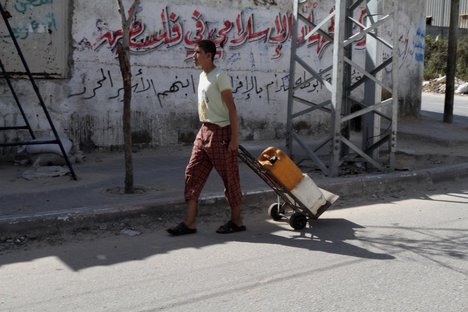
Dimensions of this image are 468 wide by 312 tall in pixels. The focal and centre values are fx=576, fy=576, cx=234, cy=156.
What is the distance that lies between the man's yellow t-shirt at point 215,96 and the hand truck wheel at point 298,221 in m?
1.19

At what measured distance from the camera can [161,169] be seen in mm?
8219

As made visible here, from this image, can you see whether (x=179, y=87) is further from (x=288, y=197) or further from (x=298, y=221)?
(x=298, y=221)

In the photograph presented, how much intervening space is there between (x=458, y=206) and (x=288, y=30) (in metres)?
5.26

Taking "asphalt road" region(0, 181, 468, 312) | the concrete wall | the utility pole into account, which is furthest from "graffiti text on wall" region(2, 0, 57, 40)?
the utility pole

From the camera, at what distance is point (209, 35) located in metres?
10.0

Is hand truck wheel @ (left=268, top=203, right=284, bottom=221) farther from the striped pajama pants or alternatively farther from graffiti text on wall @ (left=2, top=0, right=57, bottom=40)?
graffiti text on wall @ (left=2, top=0, right=57, bottom=40)

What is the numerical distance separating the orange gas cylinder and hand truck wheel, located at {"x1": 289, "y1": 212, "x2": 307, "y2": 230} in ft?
0.96

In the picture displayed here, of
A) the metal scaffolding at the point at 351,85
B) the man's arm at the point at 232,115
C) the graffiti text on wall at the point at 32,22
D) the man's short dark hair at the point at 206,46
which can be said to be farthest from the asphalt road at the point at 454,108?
the man's short dark hair at the point at 206,46

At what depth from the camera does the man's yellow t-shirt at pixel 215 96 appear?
5258 millimetres

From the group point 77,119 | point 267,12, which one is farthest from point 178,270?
point 267,12

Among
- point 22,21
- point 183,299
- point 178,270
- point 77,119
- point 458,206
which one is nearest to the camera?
point 183,299

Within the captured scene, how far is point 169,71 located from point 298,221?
4671 mm

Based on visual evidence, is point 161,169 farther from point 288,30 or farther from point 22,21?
point 288,30

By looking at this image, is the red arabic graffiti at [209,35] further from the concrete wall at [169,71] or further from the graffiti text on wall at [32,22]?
the graffiti text on wall at [32,22]
